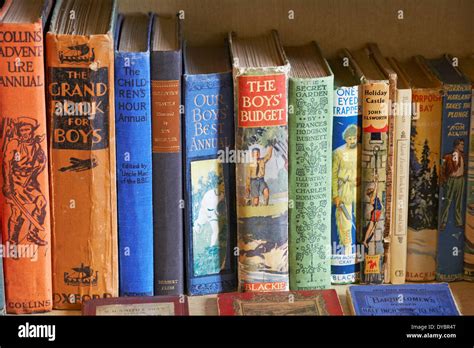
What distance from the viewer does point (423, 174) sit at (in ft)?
4.16

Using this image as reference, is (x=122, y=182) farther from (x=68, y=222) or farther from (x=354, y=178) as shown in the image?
Result: (x=354, y=178)

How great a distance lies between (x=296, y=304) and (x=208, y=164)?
21 centimetres

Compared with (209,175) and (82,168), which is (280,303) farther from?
(82,168)

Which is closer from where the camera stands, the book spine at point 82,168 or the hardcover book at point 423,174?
the book spine at point 82,168

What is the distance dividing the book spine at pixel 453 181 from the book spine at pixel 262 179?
22cm

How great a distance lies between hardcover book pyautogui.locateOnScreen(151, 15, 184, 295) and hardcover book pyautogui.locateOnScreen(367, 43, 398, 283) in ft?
0.90

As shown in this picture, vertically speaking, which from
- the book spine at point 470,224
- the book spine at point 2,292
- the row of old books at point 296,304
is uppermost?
the book spine at point 470,224

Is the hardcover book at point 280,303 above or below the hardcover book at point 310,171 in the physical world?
below

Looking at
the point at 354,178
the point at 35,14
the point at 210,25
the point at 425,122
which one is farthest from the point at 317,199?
the point at 35,14

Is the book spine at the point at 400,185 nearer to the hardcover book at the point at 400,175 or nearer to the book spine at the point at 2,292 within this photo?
the hardcover book at the point at 400,175

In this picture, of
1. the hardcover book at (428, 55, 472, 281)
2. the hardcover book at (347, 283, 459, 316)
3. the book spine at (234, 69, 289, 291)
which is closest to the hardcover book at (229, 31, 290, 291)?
the book spine at (234, 69, 289, 291)

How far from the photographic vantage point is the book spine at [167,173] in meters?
1.17

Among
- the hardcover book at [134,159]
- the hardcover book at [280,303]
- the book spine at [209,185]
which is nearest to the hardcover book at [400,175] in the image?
the hardcover book at [280,303]

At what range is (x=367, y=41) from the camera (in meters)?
1.35
